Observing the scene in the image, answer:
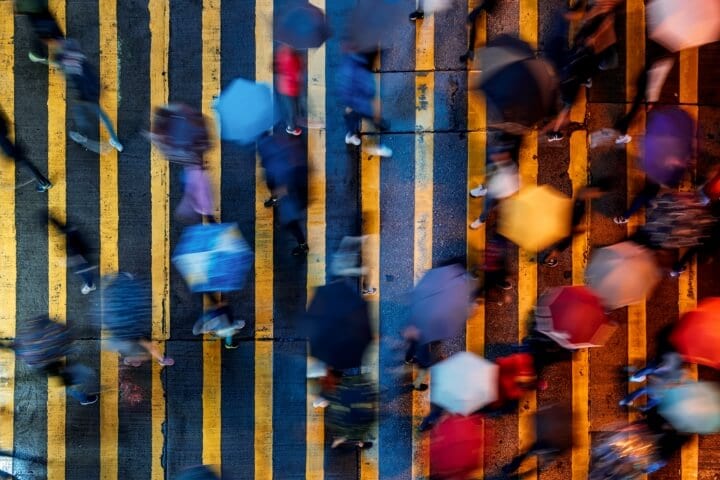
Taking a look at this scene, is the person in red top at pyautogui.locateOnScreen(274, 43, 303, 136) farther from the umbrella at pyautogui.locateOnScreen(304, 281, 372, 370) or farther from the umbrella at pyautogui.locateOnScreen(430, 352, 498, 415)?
the umbrella at pyautogui.locateOnScreen(430, 352, 498, 415)

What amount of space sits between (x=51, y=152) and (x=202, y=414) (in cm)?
402

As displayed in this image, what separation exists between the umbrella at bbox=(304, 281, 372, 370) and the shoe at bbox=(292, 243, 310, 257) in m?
1.29

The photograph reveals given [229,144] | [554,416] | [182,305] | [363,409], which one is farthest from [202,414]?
[554,416]

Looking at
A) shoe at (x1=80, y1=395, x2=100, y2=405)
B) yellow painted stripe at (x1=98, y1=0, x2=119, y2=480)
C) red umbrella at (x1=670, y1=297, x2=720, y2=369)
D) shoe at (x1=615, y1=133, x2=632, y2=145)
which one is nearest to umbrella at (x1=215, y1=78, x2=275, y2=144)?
yellow painted stripe at (x1=98, y1=0, x2=119, y2=480)

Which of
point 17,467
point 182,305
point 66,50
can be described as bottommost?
point 17,467

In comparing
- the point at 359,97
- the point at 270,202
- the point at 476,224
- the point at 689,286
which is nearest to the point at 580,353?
the point at 689,286

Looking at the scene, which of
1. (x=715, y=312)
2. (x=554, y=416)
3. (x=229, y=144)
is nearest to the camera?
(x=715, y=312)

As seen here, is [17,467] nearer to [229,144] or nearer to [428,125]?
[229,144]

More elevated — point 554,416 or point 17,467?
point 554,416

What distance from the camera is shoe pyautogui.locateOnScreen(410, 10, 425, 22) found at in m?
7.73

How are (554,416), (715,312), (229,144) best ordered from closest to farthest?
(715,312)
(554,416)
(229,144)

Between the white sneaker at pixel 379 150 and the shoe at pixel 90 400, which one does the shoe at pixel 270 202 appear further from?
the shoe at pixel 90 400

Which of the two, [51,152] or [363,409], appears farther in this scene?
[51,152]

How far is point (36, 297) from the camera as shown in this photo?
25.5ft
